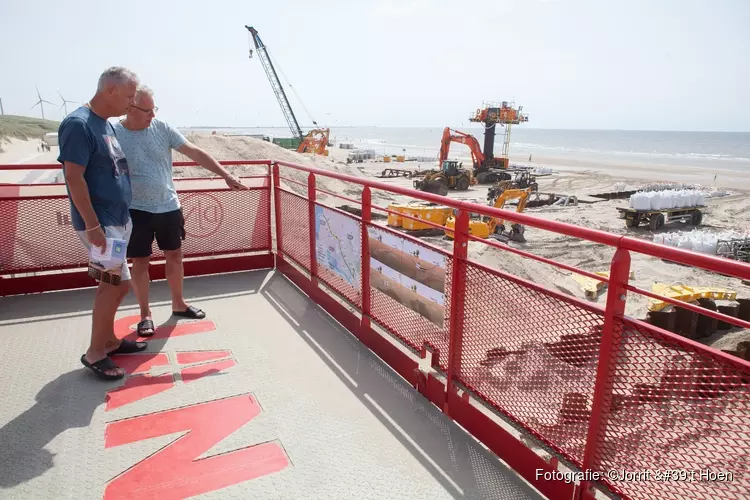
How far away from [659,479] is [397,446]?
1333 millimetres

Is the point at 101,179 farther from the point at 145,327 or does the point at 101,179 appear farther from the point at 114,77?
the point at 145,327

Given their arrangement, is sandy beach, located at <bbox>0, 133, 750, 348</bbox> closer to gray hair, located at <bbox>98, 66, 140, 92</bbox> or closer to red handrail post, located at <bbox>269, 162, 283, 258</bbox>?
red handrail post, located at <bbox>269, 162, 283, 258</bbox>

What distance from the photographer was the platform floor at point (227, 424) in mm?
2547

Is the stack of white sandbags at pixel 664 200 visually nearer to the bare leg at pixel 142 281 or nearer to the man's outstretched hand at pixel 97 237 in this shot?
the bare leg at pixel 142 281

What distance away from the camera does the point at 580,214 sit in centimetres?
2216

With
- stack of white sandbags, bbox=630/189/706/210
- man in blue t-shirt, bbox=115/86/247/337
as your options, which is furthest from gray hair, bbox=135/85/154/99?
stack of white sandbags, bbox=630/189/706/210

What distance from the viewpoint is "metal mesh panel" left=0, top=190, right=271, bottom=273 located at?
5.03 meters

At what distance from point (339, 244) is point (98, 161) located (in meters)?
2.01

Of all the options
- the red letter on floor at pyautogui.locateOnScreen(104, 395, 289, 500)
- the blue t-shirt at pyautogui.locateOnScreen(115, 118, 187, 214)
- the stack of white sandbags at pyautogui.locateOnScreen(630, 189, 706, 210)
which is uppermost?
the blue t-shirt at pyautogui.locateOnScreen(115, 118, 187, 214)

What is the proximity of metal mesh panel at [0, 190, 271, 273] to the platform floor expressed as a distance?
908 mm

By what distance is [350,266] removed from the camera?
4270mm

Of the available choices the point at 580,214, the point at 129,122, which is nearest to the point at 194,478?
the point at 129,122

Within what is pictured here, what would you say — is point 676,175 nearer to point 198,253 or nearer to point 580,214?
point 580,214

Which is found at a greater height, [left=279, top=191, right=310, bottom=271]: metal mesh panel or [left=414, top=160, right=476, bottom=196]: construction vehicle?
[left=279, top=191, right=310, bottom=271]: metal mesh panel
